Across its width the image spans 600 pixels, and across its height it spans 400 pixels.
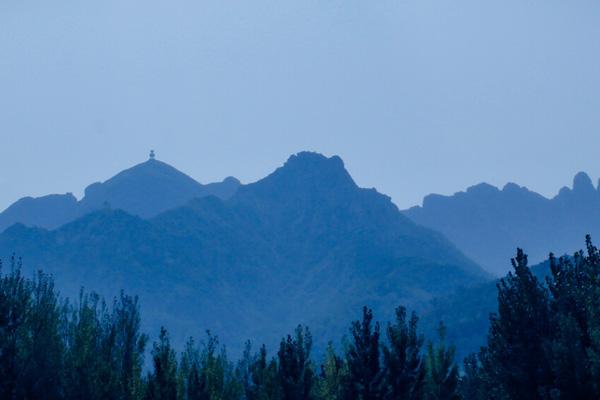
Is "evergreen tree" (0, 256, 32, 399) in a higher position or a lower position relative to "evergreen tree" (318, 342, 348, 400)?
higher

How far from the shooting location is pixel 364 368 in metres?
22.0

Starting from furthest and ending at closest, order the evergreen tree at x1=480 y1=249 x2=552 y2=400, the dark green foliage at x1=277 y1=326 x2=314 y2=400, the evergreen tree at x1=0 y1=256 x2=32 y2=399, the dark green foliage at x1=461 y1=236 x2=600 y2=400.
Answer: the dark green foliage at x1=277 y1=326 x2=314 y2=400 → the evergreen tree at x1=0 y1=256 x2=32 y2=399 → the evergreen tree at x1=480 y1=249 x2=552 y2=400 → the dark green foliage at x1=461 y1=236 x2=600 y2=400

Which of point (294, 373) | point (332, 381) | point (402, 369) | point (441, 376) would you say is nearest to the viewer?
point (402, 369)

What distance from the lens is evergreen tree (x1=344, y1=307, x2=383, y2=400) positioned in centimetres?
2189

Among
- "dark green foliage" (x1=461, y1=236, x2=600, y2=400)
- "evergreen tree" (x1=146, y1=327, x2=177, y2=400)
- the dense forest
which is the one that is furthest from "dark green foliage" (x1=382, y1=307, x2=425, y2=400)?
"evergreen tree" (x1=146, y1=327, x2=177, y2=400)

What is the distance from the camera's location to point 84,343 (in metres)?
26.0

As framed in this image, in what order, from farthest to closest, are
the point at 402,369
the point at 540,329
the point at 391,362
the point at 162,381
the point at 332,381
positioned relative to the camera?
the point at 332,381, the point at 402,369, the point at 391,362, the point at 162,381, the point at 540,329

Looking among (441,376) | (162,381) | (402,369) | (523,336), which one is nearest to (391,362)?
(402,369)

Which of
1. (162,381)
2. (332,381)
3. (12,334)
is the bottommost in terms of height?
(162,381)

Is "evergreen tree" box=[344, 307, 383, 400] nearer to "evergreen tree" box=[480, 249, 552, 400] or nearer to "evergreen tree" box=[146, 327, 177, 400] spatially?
"evergreen tree" box=[480, 249, 552, 400]

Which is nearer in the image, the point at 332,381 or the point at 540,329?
the point at 540,329

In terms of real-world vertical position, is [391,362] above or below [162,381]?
Answer: above

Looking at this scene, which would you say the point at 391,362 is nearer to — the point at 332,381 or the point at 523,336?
the point at 332,381

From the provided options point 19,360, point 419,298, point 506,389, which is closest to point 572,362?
point 506,389
